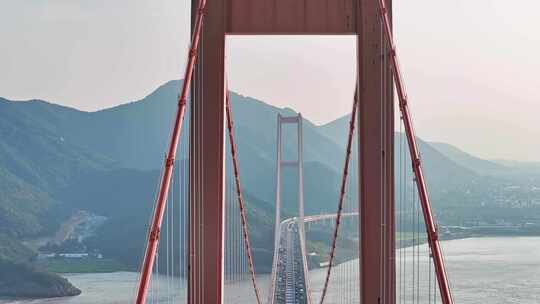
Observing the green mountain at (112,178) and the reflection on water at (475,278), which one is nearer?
the reflection on water at (475,278)

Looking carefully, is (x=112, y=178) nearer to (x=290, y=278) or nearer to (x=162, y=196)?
(x=290, y=278)

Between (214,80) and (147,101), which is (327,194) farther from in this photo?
(214,80)

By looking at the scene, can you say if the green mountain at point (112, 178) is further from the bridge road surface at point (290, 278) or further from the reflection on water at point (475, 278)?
the bridge road surface at point (290, 278)

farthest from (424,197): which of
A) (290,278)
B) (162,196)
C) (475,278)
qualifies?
(475,278)

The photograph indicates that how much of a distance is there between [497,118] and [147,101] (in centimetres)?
1251

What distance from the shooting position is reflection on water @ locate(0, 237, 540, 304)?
70.8 feet

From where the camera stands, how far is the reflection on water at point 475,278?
21.6m

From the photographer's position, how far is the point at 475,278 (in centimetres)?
2398

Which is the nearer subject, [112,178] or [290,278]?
[290,278]

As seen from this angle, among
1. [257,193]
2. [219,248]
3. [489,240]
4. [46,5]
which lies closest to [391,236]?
[219,248]

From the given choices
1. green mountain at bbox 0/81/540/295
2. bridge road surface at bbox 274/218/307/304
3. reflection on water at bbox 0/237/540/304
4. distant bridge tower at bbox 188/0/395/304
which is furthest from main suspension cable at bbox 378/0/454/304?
green mountain at bbox 0/81/540/295

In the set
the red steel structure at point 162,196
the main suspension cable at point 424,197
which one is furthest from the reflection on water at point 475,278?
the main suspension cable at point 424,197

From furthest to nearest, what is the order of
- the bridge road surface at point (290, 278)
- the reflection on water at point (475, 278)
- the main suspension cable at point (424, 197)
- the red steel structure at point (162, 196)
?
1. the reflection on water at point (475, 278)
2. the bridge road surface at point (290, 278)
3. the main suspension cable at point (424, 197)
4. the red steel structure at point (162, 196)

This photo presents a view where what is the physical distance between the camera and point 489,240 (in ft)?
78.5
